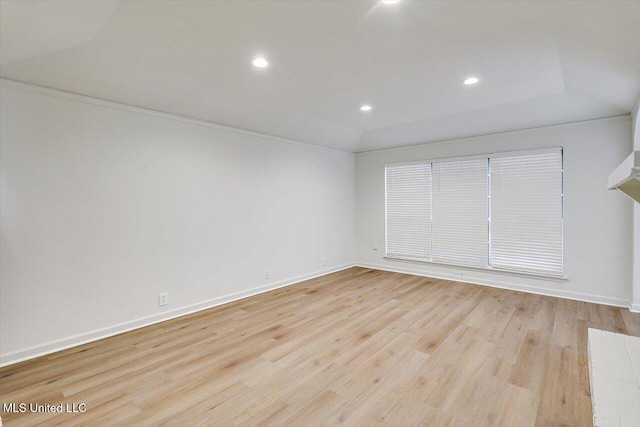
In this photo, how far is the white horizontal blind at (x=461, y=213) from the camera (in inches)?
195

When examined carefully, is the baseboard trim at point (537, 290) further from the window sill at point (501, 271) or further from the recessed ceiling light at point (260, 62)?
the recessed ceiling light at point (260, 62)

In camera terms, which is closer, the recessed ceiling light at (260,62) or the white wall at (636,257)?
the recessed ceiling light at (260,62)

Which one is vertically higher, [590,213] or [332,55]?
[332,55]

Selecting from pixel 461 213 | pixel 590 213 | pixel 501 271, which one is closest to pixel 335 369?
pixel 501 271

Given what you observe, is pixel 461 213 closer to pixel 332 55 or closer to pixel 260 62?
pixel 332 55

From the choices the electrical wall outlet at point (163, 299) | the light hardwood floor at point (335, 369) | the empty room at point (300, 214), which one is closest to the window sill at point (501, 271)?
the empty room at point (300, 214)

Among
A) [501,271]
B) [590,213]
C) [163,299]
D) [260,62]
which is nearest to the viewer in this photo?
[260,62]

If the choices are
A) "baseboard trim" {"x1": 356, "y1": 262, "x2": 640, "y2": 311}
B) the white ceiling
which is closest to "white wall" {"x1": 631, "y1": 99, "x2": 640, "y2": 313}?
"baseboard trim" {"x1": 356, "y1": 262, "x2": 640, "y2": 311}

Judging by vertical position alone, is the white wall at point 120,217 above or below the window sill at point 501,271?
above

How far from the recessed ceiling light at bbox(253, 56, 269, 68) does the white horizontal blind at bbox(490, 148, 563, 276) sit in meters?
3.86

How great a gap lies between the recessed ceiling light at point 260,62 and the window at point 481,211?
3714 millimetres

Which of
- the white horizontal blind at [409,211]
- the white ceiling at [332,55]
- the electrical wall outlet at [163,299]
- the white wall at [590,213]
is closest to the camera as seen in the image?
the white ceiling at [332,55]

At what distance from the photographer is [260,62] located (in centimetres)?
267

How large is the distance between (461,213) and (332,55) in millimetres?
3725
